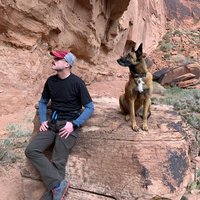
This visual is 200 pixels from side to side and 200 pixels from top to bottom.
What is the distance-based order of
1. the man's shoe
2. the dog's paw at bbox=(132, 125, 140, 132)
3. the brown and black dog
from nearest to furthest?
the man's shoe
the brown and black dog
the dog's paw at bbox=(132, 125, 140, 132)

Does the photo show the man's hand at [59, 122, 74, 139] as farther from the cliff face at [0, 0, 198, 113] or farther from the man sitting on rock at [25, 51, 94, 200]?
the cliff face at [0, 0, 198, 113]

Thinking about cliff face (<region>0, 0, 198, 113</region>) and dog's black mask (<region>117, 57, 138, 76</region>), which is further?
cliff face (<region>0, 0, 198, 113</region>)

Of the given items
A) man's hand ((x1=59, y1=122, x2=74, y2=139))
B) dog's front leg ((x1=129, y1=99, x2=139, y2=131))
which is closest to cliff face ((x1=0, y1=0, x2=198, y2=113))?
man's hand ((x1=59, y1=122, x2=74, y2=139))

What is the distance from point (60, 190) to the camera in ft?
13.3

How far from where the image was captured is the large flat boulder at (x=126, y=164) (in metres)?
4.02

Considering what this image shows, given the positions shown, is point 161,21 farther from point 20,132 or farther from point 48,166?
point 48,166

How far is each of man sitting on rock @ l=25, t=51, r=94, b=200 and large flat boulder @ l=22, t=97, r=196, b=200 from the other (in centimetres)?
21

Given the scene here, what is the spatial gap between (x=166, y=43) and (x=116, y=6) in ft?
26.0

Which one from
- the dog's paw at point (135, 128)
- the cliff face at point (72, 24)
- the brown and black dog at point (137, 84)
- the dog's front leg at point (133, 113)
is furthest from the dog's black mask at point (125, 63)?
the cliff face at point (72, 24)

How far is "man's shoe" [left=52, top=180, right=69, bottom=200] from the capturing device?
4.02 metres

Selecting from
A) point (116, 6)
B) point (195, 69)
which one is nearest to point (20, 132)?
point (116, 6)

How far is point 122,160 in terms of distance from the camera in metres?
4.20

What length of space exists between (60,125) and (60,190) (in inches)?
29.0

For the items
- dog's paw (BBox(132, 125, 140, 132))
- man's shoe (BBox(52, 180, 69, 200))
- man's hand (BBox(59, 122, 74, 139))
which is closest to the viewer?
man's shoe (BBox(52, 180, 69, 200))
